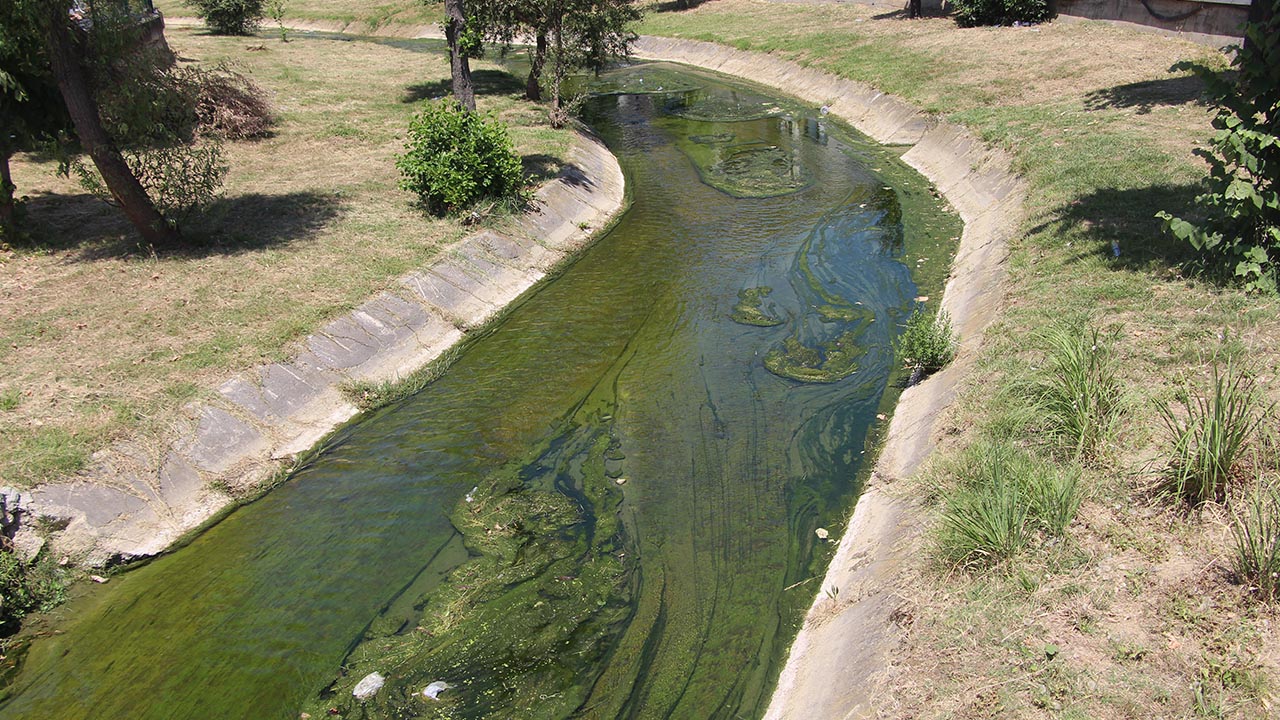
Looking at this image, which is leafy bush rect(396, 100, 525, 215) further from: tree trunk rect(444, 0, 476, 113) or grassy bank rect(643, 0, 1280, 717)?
grassy bank rect(643, 0, 1280, 717)

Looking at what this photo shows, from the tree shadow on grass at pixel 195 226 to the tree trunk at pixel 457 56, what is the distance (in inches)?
145

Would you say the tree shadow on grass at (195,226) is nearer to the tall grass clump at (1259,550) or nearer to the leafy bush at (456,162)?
the leafy bush at (456,162)

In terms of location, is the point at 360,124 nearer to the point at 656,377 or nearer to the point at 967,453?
the point at 656,377

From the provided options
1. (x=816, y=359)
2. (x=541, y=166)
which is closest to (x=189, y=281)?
(x=541, y=166)

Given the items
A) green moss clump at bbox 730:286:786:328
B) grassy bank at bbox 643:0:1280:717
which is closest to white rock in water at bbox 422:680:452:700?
grassy bank at bbox 643:0:1280:717

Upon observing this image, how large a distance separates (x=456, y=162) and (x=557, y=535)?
31.3 ft

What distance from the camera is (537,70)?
1030 inches

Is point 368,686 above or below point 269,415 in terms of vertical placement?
below

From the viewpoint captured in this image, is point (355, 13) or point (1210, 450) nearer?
point (1210, 450)

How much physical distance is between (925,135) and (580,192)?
9.52 meters

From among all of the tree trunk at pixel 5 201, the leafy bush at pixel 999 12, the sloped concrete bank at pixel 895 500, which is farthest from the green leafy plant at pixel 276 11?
the sloped concrete bank at pixel 895 500

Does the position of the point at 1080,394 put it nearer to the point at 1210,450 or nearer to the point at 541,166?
the point at 1210,450

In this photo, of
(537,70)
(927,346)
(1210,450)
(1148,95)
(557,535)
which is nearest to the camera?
(1210,450)

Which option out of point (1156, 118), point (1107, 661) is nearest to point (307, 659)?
point (1107, 661)
